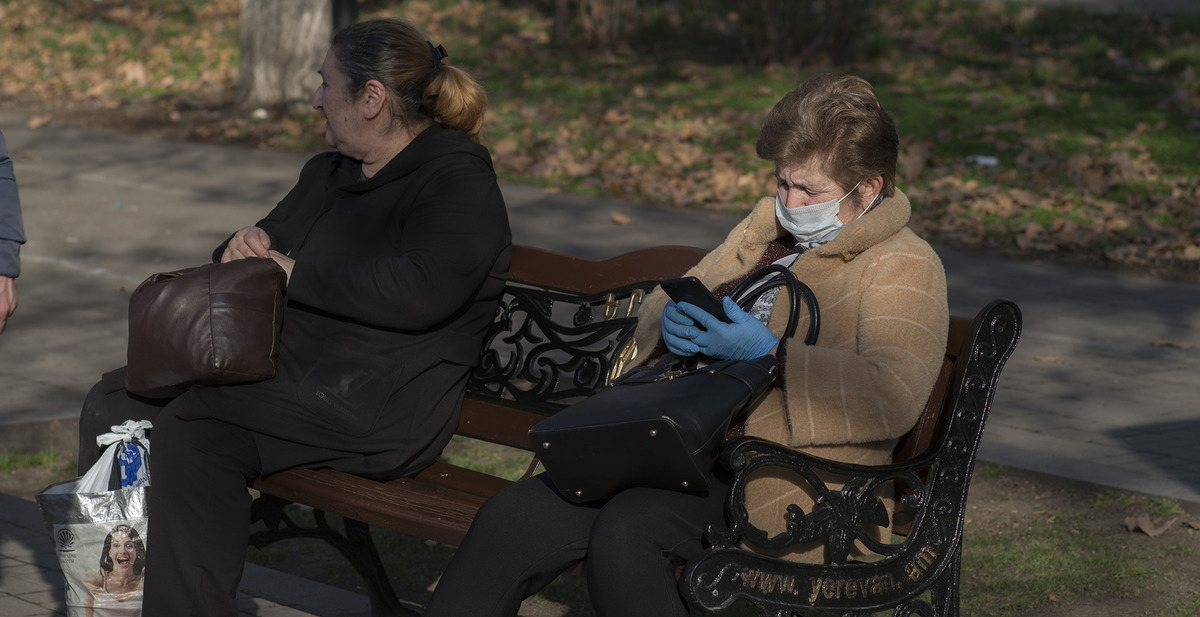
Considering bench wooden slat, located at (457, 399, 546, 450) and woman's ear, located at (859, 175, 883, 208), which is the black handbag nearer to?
woman's ear, located at (859, 175, 883, 208)

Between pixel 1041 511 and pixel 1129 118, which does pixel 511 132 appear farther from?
pixel 1041 511

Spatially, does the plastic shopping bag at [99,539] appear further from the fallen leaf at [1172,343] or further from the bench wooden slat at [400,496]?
the fallen leaf at [1172,343]

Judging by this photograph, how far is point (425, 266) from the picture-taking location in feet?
11.6

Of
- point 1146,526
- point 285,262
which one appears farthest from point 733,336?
point 1146,526

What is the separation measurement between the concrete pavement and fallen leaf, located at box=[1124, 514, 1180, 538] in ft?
0.59

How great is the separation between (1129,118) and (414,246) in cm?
989

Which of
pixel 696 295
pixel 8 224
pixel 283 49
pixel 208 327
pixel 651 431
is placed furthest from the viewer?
pixel 283 49

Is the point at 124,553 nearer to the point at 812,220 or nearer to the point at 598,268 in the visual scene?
the point at 598,268

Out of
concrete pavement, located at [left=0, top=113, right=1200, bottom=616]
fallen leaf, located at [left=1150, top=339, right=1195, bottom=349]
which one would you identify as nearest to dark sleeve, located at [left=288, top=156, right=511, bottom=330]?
concrete pavement, located at [left=0, top=113, right=1200, bottom=616]

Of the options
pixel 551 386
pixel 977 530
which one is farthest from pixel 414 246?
pixel 977 530

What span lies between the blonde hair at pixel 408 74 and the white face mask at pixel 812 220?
1.03 metres

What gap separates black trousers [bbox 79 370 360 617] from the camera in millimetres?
3264

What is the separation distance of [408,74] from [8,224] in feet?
3.73

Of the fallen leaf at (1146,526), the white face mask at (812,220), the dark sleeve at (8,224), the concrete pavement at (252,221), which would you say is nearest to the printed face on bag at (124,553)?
the concrete pavement at (252,221)
